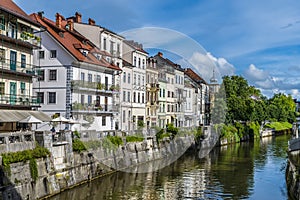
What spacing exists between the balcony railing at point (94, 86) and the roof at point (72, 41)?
98.1 inches

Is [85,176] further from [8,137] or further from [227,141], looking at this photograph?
[227,141]

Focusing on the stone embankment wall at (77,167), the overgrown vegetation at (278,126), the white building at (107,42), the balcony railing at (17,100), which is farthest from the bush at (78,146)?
the overgrown vegetation at (278,126)

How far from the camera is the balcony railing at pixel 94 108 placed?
44188 mm

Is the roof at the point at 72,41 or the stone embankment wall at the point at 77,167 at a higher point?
the roof at the point at 72,41

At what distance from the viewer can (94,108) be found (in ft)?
152

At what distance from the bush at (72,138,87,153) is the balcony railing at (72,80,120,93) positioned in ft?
41.3

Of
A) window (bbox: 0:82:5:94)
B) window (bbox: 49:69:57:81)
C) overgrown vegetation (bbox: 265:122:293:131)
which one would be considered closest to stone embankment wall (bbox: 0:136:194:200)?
window (bbox: 0:82:5:94)

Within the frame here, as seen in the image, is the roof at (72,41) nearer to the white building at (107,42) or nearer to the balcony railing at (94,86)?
the white building at (107,42)

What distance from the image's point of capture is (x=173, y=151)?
5106 cm

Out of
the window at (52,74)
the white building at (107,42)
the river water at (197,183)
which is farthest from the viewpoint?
the white building at (107,42)

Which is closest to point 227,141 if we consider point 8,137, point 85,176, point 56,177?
point 85,176

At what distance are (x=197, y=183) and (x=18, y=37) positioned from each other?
21.8m

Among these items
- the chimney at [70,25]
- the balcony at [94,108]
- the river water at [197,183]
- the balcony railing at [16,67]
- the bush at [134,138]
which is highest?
the chimney at [70,25]

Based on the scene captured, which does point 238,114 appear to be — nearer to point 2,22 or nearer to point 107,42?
point 107,42
